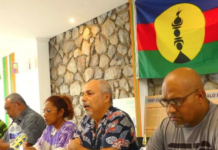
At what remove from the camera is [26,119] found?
278 cm

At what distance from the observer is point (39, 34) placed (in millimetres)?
5180

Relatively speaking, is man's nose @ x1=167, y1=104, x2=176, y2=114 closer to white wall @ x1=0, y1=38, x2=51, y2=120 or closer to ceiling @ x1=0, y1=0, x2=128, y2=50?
ceiling @ x1=0, y1=0, x2=128, y2=50

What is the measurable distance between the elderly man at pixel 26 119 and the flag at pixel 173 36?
128 centimetres

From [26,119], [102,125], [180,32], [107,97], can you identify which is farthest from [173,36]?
[26,119]

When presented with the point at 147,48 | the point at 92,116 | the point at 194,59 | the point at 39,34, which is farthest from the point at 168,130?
the point at 39,34

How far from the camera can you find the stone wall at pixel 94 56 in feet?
12.9

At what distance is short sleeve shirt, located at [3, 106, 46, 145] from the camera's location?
265cm

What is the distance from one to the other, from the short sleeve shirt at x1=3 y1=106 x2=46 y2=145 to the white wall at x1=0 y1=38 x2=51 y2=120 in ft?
8.57

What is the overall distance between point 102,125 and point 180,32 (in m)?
1.49

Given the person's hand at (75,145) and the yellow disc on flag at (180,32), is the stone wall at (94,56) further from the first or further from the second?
the person's hand at (75,145)

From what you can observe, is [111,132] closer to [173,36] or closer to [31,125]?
[31,125]

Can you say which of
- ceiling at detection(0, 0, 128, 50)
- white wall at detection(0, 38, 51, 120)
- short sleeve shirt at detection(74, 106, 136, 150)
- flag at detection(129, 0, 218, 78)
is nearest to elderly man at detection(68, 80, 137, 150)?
short sleeve shirt at detection(74, 106, 136, 150)

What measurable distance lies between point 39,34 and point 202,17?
10.8 feet

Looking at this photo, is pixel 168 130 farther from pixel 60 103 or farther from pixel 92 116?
pixel 60 103
